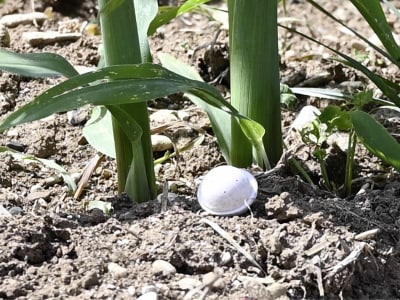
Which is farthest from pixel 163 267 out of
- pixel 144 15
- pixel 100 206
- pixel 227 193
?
pixel 144 15

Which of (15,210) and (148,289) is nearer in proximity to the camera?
(148,289)

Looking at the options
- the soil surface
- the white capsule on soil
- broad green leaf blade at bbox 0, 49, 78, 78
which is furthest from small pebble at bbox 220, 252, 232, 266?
broad green leaf blade at bbox 0, 49, 78, 78

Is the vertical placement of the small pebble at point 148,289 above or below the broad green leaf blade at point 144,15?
below

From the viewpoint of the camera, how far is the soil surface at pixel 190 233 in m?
1.32

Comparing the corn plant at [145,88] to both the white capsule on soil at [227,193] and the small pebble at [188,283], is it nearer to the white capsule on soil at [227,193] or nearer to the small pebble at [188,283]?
the white capsule on soil at [227,193]

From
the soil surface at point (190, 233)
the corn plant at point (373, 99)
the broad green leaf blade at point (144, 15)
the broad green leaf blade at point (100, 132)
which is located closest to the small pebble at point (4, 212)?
the soil surface at point (190, 233)

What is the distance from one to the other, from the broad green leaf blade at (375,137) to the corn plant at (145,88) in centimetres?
16

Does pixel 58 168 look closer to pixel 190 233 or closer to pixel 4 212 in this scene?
pixel 4 212

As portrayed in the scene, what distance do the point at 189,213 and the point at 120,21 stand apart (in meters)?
0.35

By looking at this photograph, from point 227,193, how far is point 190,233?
99 millimetres

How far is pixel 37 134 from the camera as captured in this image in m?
1.99

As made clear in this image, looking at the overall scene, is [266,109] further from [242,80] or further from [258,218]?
[258,218]

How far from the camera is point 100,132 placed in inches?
71.0

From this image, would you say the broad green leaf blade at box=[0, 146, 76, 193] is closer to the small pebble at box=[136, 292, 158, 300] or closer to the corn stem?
the corn stem
